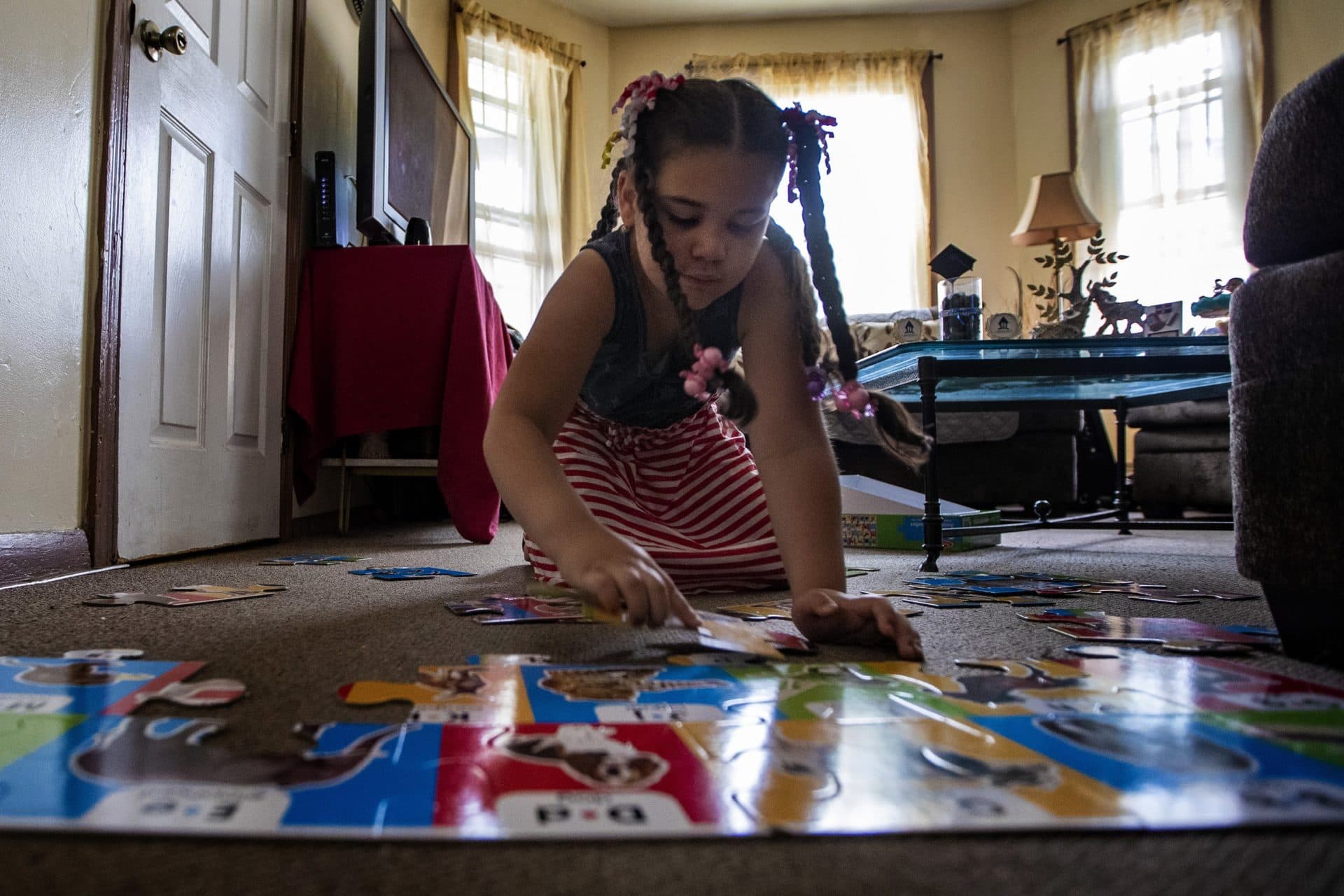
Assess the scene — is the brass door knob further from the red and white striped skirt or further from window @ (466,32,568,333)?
window @ (466,32,568,333)

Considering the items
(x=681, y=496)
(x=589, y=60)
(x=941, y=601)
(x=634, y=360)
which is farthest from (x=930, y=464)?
(x=589, y=60)

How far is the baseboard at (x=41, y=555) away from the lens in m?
1.31

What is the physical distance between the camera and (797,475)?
40.4 inches

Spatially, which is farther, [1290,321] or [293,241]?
[293,241]

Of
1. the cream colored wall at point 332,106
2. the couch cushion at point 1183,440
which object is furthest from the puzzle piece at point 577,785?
the couch cushion at point 1183,440

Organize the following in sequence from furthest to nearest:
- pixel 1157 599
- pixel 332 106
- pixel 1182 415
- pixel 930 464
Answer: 1. pixel 1182 415
2. pixel 332 106
3. pixel 930 464
4. pixel 1157 599

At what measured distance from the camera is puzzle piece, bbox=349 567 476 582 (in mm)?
1481

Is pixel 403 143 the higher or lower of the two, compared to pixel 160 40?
higher

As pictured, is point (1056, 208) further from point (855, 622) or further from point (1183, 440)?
point (855, 622)

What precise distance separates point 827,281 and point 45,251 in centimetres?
117

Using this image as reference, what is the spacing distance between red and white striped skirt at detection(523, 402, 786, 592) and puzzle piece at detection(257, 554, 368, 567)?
1.42 ft

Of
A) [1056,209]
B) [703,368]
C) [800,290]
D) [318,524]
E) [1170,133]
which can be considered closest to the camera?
[703,368]

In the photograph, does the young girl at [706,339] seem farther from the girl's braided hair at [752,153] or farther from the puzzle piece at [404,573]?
the puzzle piece at [404,573]

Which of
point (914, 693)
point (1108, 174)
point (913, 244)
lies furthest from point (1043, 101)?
point (914, 693)
